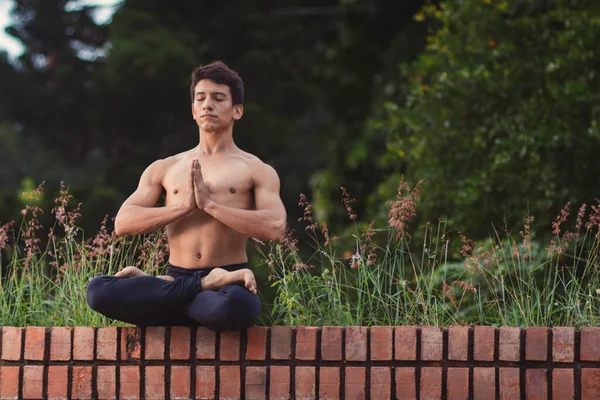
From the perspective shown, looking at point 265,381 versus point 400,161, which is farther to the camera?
point 400,161

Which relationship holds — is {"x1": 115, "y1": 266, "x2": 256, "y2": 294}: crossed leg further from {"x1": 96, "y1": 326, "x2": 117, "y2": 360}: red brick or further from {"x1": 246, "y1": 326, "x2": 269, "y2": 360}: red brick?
{"x1": 96, "y1": 326, "x2": 117, "y2": 360}: red brick

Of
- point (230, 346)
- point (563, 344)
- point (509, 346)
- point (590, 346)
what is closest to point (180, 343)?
point (230, 346)

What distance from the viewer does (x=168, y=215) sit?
4.83 metres

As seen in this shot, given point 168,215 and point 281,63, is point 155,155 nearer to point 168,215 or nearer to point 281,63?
point 281,63

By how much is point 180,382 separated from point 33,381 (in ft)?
2.21

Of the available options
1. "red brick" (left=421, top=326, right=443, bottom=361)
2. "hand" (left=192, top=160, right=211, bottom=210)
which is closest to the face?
"hand" (left=192, top=160, right=211, bottom=210)

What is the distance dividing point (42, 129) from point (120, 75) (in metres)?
3.33

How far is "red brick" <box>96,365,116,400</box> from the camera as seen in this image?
4789mm

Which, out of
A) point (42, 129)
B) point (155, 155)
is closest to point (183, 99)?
point (155, 155)

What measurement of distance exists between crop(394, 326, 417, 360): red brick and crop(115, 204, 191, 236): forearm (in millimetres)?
1026

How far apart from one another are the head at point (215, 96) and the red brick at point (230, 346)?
3.04ft

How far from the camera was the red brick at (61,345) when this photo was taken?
4.87m

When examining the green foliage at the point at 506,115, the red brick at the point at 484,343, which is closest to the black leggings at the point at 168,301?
the red brick at the point at 484,343

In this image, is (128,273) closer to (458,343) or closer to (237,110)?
(237,110)
